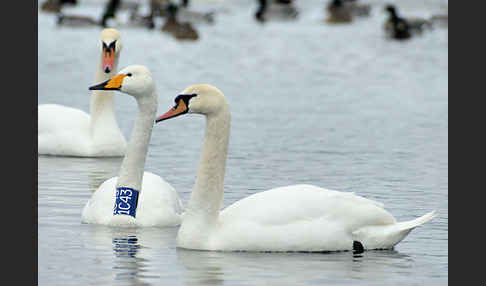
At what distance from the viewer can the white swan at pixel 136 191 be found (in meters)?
13.3

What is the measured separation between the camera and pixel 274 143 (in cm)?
2059

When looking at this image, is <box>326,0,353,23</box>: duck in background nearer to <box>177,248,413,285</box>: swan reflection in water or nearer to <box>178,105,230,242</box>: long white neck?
<box>178,105,230,242</box>: long white neck

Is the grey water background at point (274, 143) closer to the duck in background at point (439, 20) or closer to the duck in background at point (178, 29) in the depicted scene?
the duck in background at point (178, 29)

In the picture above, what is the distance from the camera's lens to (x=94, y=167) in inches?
713

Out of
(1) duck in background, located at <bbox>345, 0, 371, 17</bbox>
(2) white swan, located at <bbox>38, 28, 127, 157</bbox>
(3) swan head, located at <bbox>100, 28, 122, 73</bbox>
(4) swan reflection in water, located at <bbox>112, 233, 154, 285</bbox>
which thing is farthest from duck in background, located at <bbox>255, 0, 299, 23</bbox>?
(4) swan reflection in water, located at <bbox>112, 233, 154, 285</bbox>

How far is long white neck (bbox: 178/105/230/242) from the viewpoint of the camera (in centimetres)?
1205

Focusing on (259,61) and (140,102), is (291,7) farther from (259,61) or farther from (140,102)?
(140,102)

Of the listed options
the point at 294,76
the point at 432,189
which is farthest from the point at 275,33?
the point at 432,189

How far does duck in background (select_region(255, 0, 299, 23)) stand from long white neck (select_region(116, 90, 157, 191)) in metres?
40.0

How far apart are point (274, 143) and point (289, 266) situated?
29.9 feet

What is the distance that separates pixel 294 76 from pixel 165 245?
2097cm

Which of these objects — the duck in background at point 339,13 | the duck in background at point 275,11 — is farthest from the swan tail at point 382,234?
the duck in background at point 275,11

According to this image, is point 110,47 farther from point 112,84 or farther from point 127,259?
point 127,259

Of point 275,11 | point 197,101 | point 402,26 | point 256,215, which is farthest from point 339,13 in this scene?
point 256,215
